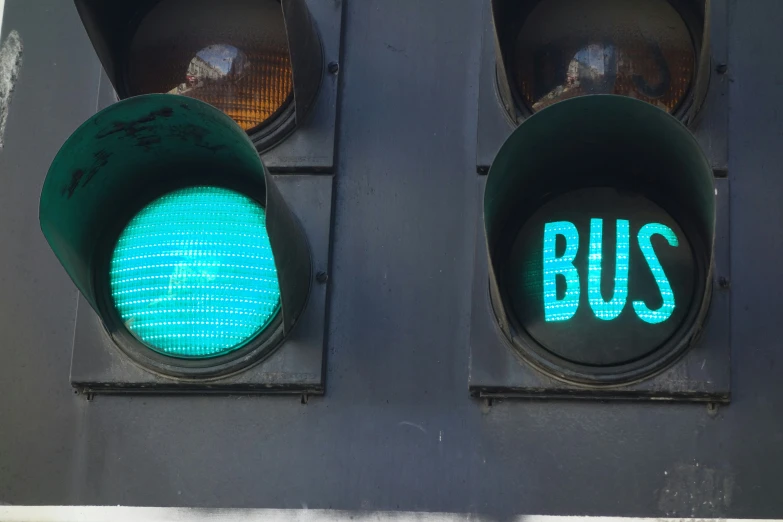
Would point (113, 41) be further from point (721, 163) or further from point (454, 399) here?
point (721, 163)

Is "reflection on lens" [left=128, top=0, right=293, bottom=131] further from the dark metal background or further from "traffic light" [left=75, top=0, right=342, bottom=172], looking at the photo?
the dark metal background

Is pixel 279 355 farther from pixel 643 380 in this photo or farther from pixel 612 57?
pixel 612 57

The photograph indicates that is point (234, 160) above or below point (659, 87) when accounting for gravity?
below

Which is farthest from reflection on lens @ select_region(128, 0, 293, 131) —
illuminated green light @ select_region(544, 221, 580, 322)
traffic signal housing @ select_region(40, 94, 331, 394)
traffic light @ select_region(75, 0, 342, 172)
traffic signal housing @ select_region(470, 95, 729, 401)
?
illuminated green light @ select_region(544, 221, 580, 322)

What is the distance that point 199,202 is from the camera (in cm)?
318

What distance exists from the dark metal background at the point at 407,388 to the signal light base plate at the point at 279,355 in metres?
0.04

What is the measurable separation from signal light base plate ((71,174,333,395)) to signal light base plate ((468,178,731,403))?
14.1 inches

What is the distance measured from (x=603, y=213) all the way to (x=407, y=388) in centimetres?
58

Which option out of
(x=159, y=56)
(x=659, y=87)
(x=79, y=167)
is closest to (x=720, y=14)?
(x=659, y=87)

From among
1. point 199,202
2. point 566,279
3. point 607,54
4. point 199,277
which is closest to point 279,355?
point 199,277

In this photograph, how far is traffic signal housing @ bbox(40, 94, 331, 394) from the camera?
121 inches

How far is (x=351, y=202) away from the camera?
3.33 meters

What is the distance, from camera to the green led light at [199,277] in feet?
10.1

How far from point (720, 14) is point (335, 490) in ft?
4.78
